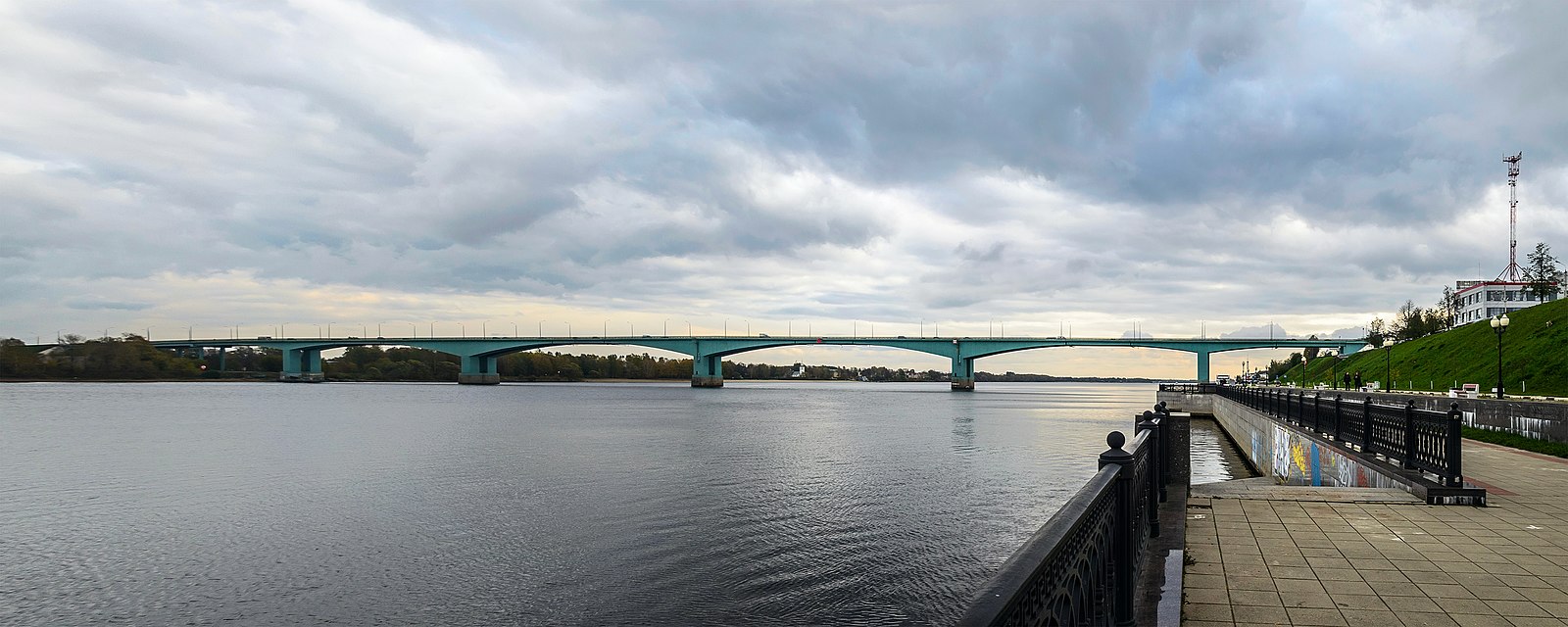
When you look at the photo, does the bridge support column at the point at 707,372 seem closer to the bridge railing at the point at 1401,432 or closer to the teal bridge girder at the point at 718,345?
the teal bridge girder at the point at 718,345

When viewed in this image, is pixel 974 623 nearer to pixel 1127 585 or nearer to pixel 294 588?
pixel 1127 585

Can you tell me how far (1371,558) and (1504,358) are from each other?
1895 inches

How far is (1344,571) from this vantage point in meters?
6.80

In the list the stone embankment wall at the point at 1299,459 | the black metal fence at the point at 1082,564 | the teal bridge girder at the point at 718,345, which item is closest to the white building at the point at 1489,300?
the teal bridge girder at the point at 718,345

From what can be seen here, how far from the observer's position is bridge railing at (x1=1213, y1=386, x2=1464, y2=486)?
10.4 metres

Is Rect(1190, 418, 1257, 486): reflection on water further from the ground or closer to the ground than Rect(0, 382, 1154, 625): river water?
closer to the ground

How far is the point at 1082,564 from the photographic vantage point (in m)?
3.60

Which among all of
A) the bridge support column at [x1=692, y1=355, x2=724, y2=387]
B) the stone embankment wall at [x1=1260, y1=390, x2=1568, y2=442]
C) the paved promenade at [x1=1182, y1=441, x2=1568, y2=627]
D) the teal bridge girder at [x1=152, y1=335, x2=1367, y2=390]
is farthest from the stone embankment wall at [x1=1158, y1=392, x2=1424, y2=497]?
the bridge support column at [x1=692, y1=355, x2=724, y2=387]

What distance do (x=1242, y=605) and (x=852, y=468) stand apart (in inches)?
837

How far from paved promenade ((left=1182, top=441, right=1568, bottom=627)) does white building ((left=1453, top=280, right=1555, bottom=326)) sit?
137499 millimetres

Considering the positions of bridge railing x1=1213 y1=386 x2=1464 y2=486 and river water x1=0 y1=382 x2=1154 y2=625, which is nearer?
bridge railing x1=1213 y1=386 x2=1464 y2=486

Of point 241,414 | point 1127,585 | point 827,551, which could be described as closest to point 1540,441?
point 827,551

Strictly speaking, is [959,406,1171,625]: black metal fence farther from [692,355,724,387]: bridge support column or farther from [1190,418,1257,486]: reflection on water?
[692,355,724,387]: bridge support column

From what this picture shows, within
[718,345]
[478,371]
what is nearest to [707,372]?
[718,345]
